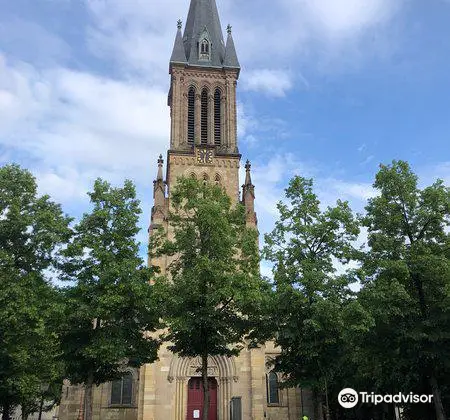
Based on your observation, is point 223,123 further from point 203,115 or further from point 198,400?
point 198,400

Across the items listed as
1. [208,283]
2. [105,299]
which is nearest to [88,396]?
[105,299]

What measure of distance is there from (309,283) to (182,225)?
606cm

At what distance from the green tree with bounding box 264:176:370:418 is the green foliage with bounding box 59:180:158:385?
556cm

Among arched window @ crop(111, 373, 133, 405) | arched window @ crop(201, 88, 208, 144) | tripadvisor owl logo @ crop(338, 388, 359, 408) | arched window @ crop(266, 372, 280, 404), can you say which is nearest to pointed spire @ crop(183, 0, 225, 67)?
arched window @ crop(201, 88, 208, 144)

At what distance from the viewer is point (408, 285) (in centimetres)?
2128

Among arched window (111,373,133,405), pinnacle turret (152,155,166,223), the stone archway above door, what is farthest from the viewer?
pinnacle turret (152,155,166,223)

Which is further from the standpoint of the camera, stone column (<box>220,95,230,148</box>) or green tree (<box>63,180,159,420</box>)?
stone column (<box>220,95,230,148</box>)

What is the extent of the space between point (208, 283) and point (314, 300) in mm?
4313

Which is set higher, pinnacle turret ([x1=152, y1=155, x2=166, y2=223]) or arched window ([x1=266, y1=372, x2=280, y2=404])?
pinnacle turret ([x1=152, y1=155, x2=166, y2=223])

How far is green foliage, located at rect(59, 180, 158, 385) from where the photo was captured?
19000 mm

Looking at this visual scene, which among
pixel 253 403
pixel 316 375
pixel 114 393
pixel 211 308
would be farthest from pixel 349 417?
pixel 211 308

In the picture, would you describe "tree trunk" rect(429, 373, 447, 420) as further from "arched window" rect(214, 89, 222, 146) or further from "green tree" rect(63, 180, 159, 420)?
"arched window" rect(214, 89, 222, 146)

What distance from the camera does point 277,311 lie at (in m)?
19.6

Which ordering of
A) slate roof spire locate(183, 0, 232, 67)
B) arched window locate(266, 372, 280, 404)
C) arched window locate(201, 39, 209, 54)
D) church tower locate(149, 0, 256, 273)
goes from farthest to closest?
arched window locate(201, 39, 209, 54), slate roof spire locate(183, 0, 232, 67), church tower locate(149, 0, 256, 273), arched window locate(266, 372, 280, 404)
